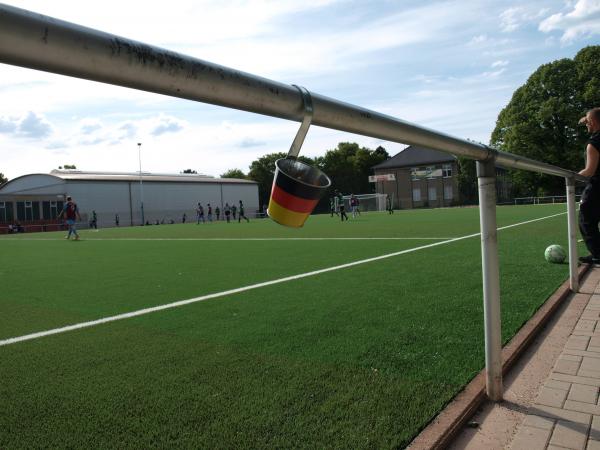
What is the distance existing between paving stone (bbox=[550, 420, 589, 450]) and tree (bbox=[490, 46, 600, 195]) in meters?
50.9

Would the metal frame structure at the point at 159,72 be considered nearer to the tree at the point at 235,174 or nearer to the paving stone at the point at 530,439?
the paving stone at the point at 530,439

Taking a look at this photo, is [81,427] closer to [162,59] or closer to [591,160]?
[162,59]

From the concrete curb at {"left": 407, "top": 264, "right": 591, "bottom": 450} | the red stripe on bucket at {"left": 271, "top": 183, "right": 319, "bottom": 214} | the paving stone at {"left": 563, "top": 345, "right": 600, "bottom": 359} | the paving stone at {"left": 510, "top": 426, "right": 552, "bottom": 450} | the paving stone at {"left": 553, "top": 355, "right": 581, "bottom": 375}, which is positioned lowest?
the paving stone at {"left": 510, "top": 426, "right": 552, "bottom": 450}

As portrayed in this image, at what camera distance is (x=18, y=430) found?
8.41 feet

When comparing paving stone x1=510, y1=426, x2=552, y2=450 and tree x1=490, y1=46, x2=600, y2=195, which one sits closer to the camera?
paving stone x1=510, y1=426, x2=552, y2=450

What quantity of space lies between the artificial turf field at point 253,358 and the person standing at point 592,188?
0.70 metres

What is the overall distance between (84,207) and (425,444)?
53.8m

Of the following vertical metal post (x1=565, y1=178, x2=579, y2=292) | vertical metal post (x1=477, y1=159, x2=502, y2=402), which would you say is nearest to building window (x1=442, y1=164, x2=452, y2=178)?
vertical metal post (x1=565, y1=178, x2=579, y2=292)

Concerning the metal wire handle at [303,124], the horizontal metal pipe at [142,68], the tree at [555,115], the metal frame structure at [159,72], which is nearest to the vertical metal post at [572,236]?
the metal frame structure at [159,72]

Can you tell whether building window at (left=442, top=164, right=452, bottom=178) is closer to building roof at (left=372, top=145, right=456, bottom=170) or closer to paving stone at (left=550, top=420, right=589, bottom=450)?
building roof at (left=372, top=145, right=456, bottom=170)

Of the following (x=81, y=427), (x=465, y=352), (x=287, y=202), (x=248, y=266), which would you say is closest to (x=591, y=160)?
(x=465, y=352)

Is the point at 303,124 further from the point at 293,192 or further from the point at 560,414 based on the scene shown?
the point at 560,414

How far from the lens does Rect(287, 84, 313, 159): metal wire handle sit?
1457mm

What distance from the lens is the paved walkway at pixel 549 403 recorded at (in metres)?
2.37
